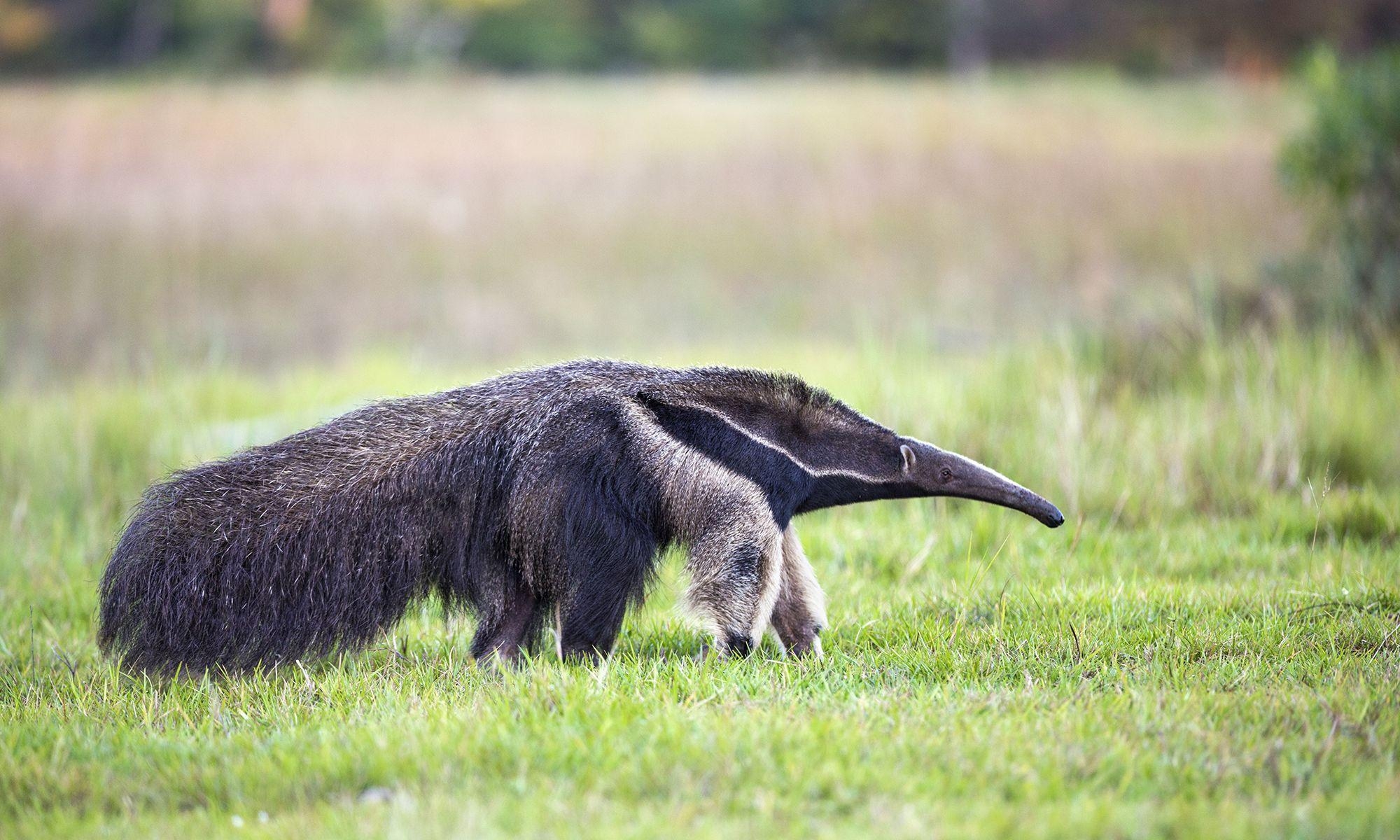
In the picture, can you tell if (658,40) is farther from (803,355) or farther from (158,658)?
(158,658)

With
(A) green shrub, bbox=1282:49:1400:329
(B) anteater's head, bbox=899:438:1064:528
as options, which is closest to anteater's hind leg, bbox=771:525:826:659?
(B) anteater's head, bbox=899:438:1064:528

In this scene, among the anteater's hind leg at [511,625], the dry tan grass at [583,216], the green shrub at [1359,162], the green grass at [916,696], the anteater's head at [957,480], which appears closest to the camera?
the green grass at [916,696]

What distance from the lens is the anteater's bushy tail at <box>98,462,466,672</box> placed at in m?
4.09

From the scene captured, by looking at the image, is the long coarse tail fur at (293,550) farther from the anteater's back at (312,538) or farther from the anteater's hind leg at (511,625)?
the anteater's hind leg at (511,625)

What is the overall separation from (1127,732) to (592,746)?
145 cm

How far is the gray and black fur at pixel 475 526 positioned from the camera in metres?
4.12

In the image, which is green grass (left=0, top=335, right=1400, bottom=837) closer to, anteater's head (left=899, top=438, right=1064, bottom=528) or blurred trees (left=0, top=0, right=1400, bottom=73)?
anteater's head (left=899, top=438, right=1064, bottom=528)

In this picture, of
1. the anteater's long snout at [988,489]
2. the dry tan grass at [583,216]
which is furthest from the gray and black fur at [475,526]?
the dry tan grass at [583,216]

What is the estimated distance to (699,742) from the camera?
329 centimetres

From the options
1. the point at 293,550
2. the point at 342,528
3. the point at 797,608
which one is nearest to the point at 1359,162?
the point at 797,608

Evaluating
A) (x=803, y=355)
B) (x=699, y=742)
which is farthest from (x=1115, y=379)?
(x=699, y=742)

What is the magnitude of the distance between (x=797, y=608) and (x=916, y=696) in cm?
87

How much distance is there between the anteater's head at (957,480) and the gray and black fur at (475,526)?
0.50 meters

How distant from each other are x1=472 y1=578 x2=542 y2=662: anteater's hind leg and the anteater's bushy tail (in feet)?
0.96
